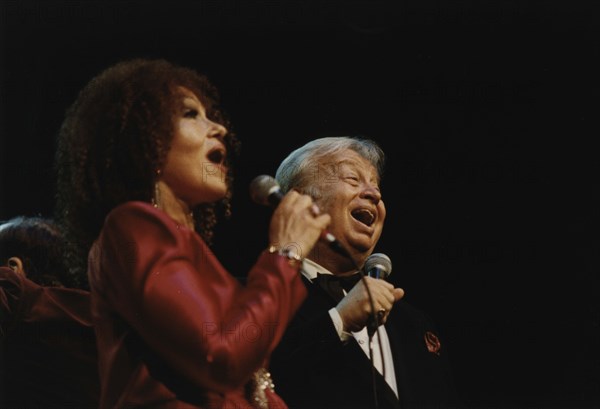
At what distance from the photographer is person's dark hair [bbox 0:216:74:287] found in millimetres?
2613

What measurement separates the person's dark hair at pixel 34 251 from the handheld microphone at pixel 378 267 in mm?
871

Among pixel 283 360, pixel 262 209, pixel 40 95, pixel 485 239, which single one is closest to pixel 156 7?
pixel 40 95

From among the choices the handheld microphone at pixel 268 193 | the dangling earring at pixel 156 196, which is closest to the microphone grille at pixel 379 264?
the handheld microphone at pixel 268 193

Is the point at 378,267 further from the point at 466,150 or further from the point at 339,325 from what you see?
the point at 466,150

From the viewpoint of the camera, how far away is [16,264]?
261 cm

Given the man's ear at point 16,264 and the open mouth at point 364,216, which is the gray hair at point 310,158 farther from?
the man's ear at point 16,264

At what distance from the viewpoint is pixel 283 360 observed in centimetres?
218

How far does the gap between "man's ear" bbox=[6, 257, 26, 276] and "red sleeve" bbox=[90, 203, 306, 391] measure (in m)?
0.97

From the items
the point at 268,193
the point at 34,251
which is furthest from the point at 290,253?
the point at 34,251

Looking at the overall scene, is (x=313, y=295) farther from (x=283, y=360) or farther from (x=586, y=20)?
(x=586, y=20)

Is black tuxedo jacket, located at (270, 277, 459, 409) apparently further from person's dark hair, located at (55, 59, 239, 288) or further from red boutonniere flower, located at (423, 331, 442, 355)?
person's dark hair, located at (55, 59, 239, 288)

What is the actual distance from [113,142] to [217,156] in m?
0.21

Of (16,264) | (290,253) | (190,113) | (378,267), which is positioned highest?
(190,113)

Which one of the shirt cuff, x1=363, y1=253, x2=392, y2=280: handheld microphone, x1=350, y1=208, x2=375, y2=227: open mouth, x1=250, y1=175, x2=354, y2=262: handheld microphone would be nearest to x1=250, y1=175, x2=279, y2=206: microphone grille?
x1=250, y1=175, x2=354, y2=262: handheld microphone
